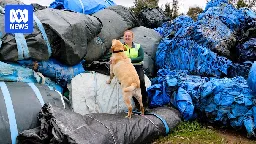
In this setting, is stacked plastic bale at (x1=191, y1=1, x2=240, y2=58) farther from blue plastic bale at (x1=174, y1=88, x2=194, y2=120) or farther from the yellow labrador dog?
the yellow labrador dog

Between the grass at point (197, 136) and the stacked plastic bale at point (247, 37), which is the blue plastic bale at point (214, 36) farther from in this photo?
the grass at point (197, 136)

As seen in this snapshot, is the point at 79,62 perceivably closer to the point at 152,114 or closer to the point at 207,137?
the point at 152,114

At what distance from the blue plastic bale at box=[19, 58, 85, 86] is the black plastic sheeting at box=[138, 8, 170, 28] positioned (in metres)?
2.82

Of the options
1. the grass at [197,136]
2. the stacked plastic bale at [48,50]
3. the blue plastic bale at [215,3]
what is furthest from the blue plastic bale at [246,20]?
the stacked plastic bale at [48,50]

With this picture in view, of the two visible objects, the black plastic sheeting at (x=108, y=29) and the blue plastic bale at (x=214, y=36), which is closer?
the black plastic sheeting at (x=108, y=29)

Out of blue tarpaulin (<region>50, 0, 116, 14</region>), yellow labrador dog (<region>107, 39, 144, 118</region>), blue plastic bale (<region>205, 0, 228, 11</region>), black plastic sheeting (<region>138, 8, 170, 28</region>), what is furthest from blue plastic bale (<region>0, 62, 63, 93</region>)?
blue plastic bale (<region>205, 0, 228, 11</region>)

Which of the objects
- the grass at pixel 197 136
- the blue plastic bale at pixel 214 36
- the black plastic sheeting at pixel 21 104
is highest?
the blue plastic bale at pixel 214 36

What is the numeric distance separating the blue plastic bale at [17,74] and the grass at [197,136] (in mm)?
1652

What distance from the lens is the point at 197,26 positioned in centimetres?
587

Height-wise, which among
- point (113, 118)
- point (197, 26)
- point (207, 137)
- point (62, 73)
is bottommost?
point (207, 137)

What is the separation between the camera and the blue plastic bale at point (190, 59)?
5.36 metres

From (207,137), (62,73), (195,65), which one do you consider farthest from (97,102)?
(195,65)

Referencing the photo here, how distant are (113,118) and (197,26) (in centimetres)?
267

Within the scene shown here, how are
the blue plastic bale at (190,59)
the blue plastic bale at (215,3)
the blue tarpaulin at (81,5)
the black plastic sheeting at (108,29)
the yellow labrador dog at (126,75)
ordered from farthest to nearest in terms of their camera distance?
1. the blue plastic bale at (215,3)
2. the blue tarpaulin at (81,5)
3. the blue plastic bale at (190,59)
4. the black plastic sheeting at (108,29)
5. the yellow labrador dog at (126,75)
